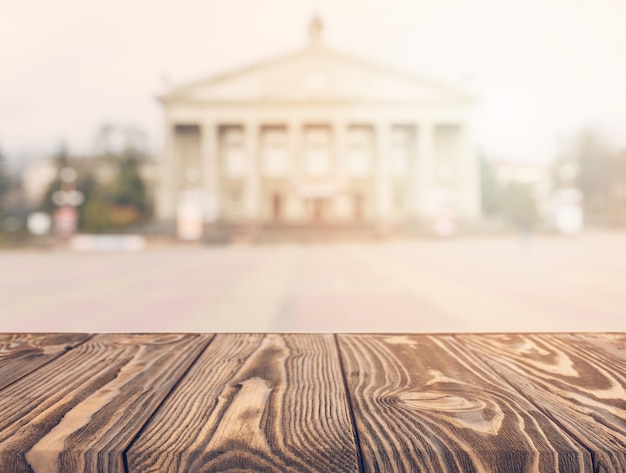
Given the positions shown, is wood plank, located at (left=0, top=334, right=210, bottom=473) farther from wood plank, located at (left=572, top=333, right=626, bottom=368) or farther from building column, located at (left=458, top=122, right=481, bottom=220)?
building column, located at (left=458, top=122, right=481, bottom=220)

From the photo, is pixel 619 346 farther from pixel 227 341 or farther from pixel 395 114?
pixel 395 114

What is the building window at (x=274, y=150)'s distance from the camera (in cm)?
4362

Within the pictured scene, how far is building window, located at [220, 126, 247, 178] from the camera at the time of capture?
43688mm

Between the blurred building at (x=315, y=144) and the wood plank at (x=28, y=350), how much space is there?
119ft

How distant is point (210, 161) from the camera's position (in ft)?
135

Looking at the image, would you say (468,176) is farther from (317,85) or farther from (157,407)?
(157,407)

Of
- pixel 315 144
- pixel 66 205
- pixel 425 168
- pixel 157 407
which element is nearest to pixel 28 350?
pixel 157 407

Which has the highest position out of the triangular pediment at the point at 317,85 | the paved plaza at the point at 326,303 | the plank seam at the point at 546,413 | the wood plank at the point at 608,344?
the triangular pediment at the point at 317,85

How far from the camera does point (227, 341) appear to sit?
6.40 ft

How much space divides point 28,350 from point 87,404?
809mm

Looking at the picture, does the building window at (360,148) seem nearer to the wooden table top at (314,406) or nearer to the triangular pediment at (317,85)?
the triangular pediment at (317,85)

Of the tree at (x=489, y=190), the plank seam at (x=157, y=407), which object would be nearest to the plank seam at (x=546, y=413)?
the plank seam at (x=157, y=407)

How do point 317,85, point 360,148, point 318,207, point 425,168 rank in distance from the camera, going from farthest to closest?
point 360,148, point 318,207, point 425,168, point 317,85

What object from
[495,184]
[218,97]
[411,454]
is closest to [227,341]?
[411,454]
